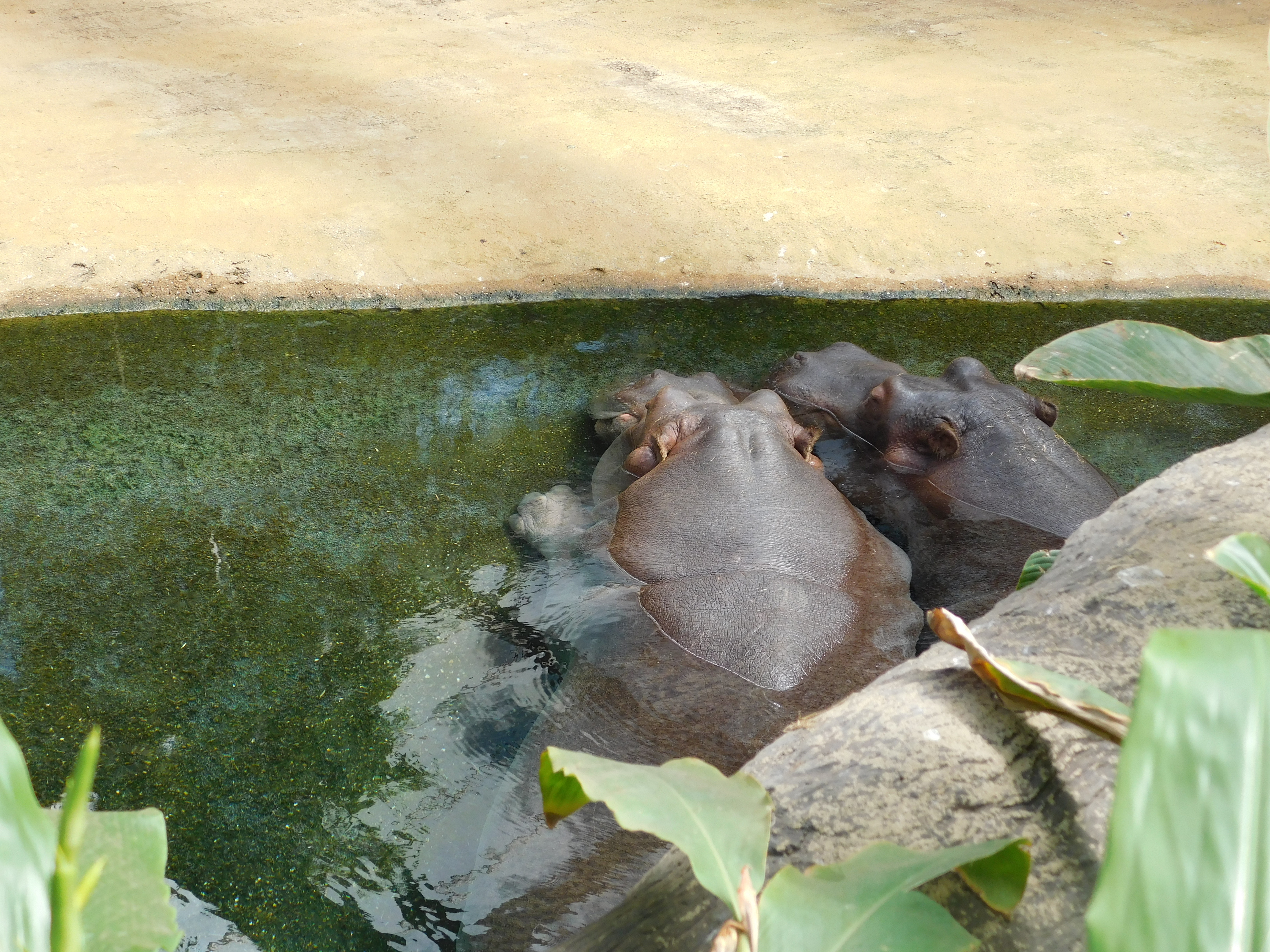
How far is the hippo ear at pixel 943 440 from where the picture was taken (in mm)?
3795

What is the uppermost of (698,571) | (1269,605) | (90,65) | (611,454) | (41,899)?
(41,899)

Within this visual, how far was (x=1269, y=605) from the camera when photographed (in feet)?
4.58

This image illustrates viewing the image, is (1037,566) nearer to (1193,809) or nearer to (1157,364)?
(1157,364)

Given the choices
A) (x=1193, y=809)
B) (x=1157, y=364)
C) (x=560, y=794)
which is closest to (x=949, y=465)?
(x=1157, y=364)

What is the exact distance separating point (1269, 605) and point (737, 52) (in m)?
6.44

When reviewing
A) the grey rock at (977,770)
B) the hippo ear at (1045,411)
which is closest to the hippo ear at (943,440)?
the hippo ear at (1045,411)

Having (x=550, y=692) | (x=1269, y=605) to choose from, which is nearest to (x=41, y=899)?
(x=1269, y=605)

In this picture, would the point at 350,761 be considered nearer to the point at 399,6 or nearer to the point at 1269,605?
the point at 1269,605

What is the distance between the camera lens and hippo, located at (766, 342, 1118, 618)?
3.30 m

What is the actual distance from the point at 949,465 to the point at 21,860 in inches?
135

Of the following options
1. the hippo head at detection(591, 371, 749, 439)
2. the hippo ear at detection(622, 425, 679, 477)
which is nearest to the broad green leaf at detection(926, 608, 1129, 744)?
the hippo ear at detection(622, 425, 679, 477)

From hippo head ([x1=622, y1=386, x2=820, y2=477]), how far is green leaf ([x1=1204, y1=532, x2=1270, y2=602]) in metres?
2.35

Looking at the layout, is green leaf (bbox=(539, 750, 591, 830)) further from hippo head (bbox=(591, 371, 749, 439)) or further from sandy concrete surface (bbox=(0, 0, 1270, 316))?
sandy concrete surface (bbox=(0, 0, 1270, 316))

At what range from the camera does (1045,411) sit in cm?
393
